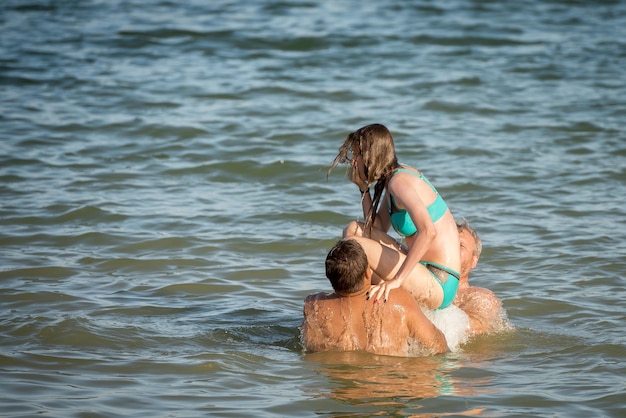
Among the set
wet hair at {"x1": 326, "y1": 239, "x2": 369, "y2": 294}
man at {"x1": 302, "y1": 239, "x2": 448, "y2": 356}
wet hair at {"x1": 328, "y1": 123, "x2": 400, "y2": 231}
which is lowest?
man at {"x1": 302, "y1": 239, "x2": 448, "y2": 356}

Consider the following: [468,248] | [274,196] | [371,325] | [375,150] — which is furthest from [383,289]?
[274,196]

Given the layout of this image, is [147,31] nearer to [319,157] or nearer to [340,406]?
[319,157]

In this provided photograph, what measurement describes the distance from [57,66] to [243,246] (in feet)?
28.3

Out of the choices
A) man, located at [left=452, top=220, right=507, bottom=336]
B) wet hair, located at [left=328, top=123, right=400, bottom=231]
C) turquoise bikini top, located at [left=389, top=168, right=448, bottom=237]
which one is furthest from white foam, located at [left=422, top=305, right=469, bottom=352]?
wet hair, located at [left=328, top=123, right=400, bottom=231]

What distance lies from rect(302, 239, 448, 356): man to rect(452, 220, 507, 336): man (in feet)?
2.28

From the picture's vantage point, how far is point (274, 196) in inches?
403

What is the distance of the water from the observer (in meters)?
Answer: 5.69

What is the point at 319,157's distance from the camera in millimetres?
11656

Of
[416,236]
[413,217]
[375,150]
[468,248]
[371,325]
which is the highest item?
[375,150]

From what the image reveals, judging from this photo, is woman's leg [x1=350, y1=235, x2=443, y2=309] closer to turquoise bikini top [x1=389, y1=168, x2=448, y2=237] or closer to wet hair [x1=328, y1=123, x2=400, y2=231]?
turquoise bikini top [x1=389, y1=168, x2=448, y2=237]

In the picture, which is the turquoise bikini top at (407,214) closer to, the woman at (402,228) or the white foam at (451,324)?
A: the woman at (402,228)

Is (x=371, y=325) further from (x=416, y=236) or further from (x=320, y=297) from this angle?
(x=416, y=236)

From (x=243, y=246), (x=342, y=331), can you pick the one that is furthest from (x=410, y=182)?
(x=243, y=246)

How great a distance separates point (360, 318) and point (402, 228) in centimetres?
71
